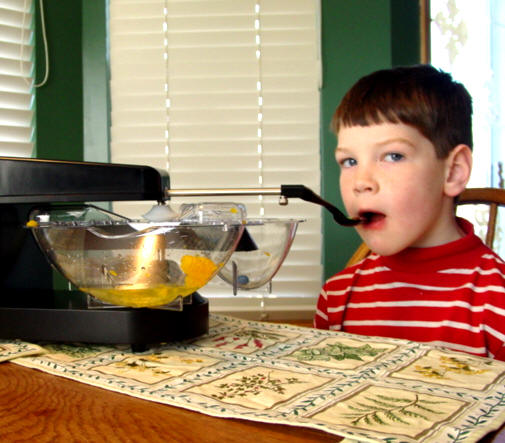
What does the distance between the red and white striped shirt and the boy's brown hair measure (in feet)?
0.65

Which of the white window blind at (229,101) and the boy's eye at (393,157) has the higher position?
the white window blind at (229,101)

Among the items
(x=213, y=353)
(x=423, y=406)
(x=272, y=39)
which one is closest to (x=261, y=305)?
(x=272, y=39)

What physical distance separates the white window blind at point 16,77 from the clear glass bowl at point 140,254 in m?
1.28

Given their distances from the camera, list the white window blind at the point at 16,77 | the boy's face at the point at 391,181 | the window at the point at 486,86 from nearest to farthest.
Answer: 1. the boy's face at the point at 391,181
2. the white window blind at the point at 16,77
3. the window at the point at 486,86

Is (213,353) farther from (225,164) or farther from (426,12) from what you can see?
(426,12)

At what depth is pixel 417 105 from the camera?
41.7 inches

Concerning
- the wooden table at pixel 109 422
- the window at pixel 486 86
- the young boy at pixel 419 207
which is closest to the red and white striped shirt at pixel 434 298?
the young boy at pixel 419 207

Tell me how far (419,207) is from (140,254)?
1.68 feet

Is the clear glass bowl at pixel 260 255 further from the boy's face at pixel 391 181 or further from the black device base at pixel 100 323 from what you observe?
the boy's face at pixel 391 181

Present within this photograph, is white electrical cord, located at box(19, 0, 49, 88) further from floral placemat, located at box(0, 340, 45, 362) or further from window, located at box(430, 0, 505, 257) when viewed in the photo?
window, located at box(430, 0, 505, 257)

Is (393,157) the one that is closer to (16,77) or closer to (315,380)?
(315,380)

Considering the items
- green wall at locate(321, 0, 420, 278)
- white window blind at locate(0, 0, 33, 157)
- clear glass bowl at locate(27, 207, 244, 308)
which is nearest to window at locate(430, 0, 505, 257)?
green wall at locate(321, 0, 420, 278)

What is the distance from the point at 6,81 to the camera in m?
1.93

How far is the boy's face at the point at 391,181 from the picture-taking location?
40.2 inches
